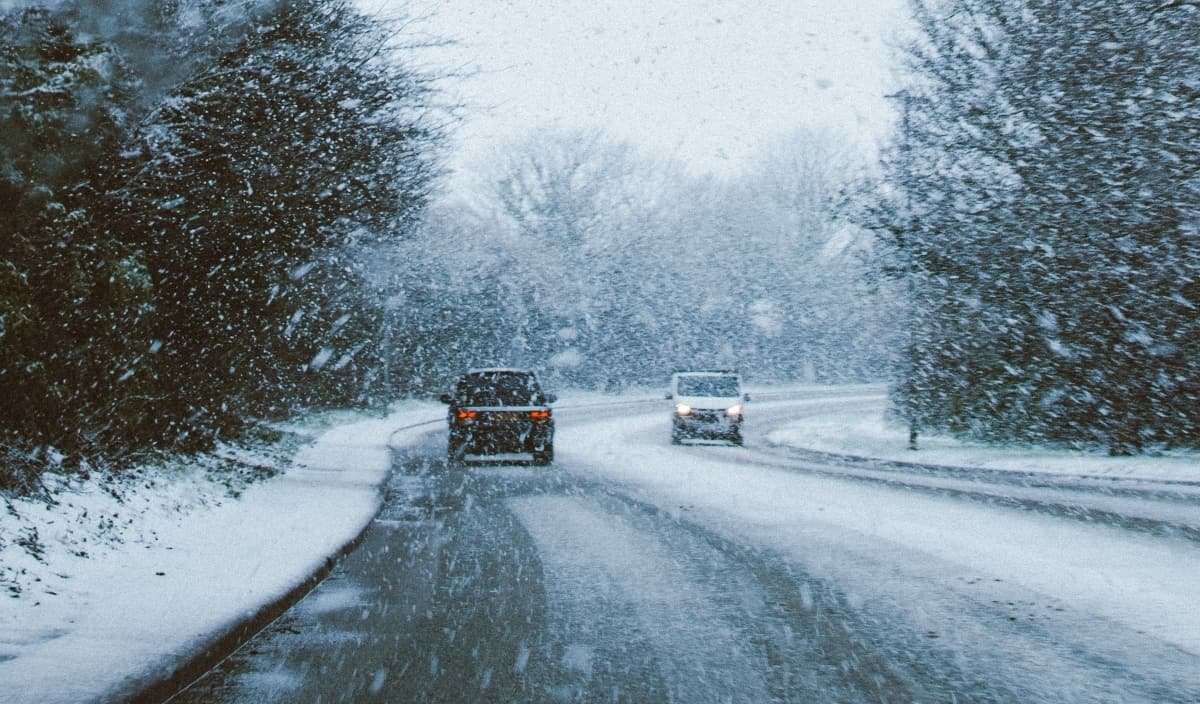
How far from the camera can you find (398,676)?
6.14 m

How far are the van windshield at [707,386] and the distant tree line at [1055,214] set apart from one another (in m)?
5.02

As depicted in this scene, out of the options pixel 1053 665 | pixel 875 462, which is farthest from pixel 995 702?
pixel 875 462

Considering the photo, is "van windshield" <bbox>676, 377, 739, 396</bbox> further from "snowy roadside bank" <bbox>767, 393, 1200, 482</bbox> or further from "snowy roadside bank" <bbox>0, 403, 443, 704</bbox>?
"snowy roadside bank" <bbox>0, 403, 443, 704</bbox>

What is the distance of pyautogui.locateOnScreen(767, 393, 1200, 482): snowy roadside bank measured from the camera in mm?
20328

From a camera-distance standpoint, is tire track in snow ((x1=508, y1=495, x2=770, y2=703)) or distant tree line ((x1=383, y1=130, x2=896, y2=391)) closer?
tire track in snow ((x1=508, y1=495, x2=770, y2=703))

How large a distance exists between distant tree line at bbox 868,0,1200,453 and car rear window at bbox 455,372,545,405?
27.8 ft

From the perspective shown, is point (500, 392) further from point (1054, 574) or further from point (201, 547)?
point (1054, 574)

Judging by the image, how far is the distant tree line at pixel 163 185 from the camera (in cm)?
1162

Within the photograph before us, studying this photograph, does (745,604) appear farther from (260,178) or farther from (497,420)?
(497,420)

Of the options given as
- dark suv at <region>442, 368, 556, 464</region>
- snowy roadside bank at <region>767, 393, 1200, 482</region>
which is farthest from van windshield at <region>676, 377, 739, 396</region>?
dark suv at <region>442, 368, 556, 464</region>

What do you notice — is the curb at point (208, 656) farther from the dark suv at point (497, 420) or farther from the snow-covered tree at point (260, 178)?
the dark suv at point (497, 420)

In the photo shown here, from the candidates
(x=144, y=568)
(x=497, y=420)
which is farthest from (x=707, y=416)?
(x=144, y=568)

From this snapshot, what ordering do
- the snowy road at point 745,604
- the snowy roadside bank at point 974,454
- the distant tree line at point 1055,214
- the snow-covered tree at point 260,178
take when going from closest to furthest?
the snowy road at point 745,604 → the snow-covered tree at point 260,178 → the snowy roadside bank at point 974,454 → the distant tree line at point 1055,214

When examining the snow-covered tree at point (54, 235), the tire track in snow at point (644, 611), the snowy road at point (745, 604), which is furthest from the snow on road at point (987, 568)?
the snow-covered tree at point (54, 235)
